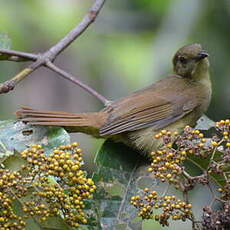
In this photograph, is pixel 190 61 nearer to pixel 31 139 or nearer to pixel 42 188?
pixel 31 139

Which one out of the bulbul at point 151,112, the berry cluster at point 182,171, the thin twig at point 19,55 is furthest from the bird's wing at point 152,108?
the berry cluster at point 182,171

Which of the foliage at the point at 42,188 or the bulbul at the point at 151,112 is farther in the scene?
the bulbul at the point at 151,112

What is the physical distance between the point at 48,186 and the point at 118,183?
79 cm

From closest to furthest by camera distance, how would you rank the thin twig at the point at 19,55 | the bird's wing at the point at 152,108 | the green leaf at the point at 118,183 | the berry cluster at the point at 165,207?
the berry cluster at the point at 165,207 → the green leaf at the point at 118,183 → the thin twig at the point at 19,55 → the bird's wing at the point at 152,108

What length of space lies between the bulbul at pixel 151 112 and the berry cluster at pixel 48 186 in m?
0.69

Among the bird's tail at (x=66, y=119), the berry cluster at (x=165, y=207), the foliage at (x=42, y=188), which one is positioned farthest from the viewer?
the bird's tail at (x=66, y=119)

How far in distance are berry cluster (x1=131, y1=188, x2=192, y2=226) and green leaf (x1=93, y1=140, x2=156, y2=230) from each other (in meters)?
0.37

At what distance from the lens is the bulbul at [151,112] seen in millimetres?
4094

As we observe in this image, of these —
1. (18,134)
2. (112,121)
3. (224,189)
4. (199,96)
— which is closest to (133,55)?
(199,96)

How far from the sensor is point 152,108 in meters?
4.63

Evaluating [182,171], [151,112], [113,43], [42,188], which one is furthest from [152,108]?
[113,43]

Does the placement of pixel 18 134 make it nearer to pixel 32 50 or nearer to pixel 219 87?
pixel 219 87

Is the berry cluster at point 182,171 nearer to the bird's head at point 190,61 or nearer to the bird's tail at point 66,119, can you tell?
the bird's tail at point 66,119

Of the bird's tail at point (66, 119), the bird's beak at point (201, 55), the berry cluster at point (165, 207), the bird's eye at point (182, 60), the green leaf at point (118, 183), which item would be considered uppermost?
the bird's beak at point (201, 55)
